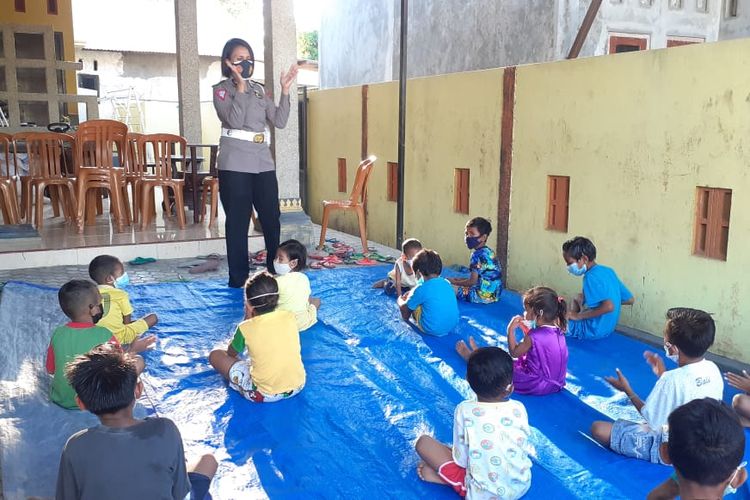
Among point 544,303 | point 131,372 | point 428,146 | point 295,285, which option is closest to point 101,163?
point 428,146

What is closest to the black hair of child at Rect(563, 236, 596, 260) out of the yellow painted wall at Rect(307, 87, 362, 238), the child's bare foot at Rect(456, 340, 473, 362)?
the child's bare foot at Rect(456, 340, 473, 362)

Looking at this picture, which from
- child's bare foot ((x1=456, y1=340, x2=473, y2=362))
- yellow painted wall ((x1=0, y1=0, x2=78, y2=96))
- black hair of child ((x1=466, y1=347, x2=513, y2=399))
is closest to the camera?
black hair of child ((x1=466, y1=347, x2=513, y2=399))

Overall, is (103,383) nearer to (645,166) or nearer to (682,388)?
(682,388)

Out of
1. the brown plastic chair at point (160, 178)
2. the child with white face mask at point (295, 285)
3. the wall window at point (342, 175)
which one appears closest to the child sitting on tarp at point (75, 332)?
the child with white face mask at point (295, 285)

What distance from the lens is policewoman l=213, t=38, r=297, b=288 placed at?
538cm

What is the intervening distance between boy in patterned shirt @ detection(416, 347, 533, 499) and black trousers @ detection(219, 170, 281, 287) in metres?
3.46

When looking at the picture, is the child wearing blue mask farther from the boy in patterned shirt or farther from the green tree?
the green tree

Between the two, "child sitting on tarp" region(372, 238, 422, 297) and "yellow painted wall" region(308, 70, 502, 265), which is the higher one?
"yellow painted wall" region(308, 70, 502, 265)

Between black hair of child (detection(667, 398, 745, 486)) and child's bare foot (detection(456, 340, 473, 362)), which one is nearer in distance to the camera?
black hair of child (detection(667, 398, 745, 486))

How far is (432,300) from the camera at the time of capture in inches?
179

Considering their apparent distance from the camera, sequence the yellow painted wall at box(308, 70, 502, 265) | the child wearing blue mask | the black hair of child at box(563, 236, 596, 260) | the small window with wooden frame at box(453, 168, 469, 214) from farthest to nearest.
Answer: the small window with wooden frame at box(453, 168, 469, 214), the yellow painted wall at box(308, 70, 502, 265), the black hair of child at box(563, 236, 596, 260), the child wearing blue mask

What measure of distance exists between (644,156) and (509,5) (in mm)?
6050

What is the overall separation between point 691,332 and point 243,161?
3745 millimetres

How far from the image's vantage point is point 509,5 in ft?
33.4
